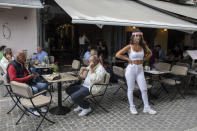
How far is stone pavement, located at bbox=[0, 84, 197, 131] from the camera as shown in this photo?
3717mm

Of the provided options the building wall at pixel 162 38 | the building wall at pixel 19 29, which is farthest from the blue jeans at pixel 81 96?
the building wall at pixel 162 38

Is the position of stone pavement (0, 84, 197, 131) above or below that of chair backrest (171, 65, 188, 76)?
below

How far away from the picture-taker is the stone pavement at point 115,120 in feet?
12.2

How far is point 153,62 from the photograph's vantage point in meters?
7.50

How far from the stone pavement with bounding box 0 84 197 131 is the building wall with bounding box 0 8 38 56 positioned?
2.83 metres

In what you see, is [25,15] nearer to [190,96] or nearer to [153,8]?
[153,8]

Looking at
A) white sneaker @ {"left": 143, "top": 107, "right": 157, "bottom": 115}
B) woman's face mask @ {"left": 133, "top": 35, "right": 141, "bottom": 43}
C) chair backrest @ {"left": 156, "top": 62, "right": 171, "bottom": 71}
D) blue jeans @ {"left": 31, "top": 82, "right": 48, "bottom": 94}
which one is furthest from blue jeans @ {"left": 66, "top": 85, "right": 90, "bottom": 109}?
chair backrest @ {"left": 156, "top": 62, "right": 171, "bottom": 71}

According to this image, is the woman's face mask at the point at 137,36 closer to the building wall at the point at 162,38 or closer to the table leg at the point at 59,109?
the table leg at the point at 59,109

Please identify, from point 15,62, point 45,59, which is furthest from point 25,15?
point 15,62

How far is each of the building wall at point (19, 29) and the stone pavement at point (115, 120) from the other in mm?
2832

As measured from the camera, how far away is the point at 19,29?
7.21 metres

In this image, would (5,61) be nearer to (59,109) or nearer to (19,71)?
A: (19,71)

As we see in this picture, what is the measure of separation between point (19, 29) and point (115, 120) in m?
5.00

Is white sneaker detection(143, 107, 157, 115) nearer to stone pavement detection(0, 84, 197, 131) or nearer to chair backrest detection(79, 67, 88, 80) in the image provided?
stone pavement detection(0, 84, 197, 131)
